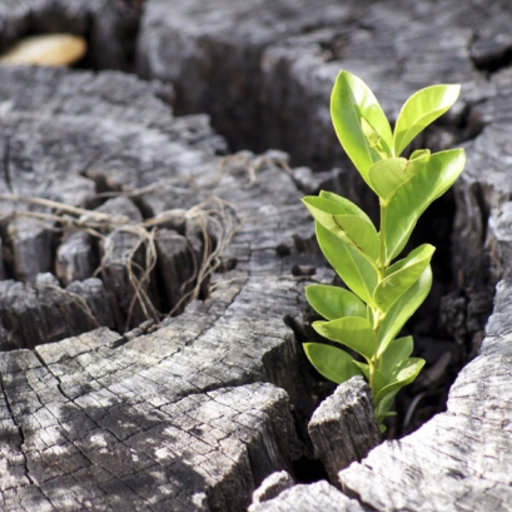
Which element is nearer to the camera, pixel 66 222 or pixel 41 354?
pixel 41 354

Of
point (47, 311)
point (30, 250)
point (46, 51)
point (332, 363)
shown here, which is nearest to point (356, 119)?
point (332, 363)

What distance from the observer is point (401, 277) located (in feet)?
3.68

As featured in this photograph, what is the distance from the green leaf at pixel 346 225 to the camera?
1.09 m

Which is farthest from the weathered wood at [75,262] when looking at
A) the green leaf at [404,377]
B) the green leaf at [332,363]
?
the green leaf at [404,377]

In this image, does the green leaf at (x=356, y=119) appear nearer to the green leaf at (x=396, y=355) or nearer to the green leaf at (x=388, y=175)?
the green leaf at (x=388, y=175)

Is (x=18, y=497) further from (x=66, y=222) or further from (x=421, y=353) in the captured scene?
(x=421, y=353)

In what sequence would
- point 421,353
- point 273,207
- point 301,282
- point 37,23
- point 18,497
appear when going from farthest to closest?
point 37,23
point 421,353
point 273,207
point 301,282
point 18,497

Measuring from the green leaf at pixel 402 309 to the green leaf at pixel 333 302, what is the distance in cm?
4

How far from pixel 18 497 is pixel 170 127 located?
123 centimetres

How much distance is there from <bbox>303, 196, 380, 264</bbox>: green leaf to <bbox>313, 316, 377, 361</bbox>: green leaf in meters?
0.10

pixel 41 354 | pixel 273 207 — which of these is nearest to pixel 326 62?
pixel 273 207

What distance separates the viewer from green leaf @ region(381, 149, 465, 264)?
3.62 ft

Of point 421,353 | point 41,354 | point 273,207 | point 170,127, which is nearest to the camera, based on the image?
point 41,354

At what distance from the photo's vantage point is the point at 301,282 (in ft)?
4.71
